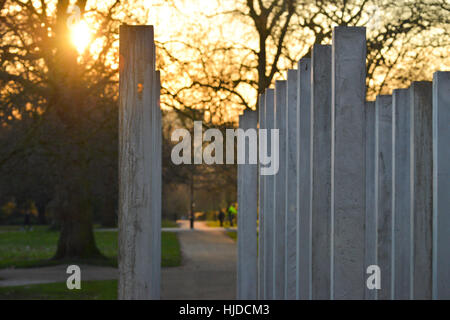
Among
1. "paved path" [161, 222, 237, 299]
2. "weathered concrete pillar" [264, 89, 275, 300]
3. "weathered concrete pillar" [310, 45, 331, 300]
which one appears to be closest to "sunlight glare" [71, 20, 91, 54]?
"paved path" [161, 222, 237, 299]

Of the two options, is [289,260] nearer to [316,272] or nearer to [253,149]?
[316,272]

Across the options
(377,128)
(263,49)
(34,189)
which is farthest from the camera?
(34,189)

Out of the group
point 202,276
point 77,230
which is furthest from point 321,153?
point 77,230

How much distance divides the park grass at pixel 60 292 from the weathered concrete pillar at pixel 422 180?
8593mm

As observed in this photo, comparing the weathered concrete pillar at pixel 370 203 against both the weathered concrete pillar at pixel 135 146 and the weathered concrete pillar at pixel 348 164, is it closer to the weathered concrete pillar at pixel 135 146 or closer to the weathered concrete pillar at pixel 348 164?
the weathered concrete pillar at pixel 348 164

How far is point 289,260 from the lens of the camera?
161 inches

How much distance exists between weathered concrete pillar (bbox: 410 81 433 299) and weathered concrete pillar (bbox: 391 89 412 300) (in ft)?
0.34

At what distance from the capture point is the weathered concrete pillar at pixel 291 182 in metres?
4.01

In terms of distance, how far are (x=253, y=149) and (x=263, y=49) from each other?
8556 mm

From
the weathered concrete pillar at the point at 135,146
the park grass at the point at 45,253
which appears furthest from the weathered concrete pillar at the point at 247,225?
the park grass at the point at 45,253

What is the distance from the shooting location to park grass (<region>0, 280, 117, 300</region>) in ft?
37.4

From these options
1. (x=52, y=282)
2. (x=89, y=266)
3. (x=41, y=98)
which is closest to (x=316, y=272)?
(x=52, y=282)

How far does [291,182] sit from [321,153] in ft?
3.38

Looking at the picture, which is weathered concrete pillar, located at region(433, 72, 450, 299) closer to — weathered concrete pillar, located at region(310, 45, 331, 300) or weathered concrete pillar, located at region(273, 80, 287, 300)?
weathered concrete pillar, located at region(310, 45, 331, 300)
